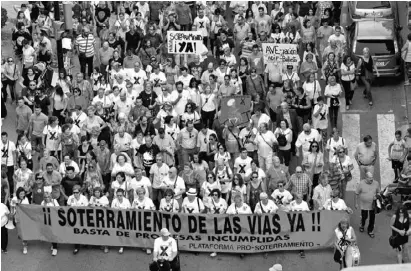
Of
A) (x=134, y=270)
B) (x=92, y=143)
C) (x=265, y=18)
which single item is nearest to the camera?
(x=134, y=270)

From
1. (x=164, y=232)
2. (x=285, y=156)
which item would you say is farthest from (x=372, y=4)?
(x=164, y=232)

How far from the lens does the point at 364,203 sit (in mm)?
25656

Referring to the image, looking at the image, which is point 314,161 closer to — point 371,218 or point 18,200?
point 371,218

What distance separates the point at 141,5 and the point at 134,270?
9989 millimetres

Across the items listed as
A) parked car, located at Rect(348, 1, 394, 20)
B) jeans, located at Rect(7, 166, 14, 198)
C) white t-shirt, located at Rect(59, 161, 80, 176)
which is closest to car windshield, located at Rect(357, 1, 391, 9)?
parked car, located at Rect(348, 1, 394, 20)

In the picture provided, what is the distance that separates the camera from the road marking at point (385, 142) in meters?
28.1

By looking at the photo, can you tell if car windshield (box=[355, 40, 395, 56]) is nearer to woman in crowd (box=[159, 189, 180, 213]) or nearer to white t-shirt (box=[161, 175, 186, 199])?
white t-shirt (box=[161, 175, 186, 199])

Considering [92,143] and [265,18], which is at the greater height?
[265,18]

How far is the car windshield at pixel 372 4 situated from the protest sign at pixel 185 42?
5.14 meters

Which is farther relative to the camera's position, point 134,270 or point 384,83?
point 384,83

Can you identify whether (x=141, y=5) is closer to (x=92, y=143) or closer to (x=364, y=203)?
(x=92, y=143)

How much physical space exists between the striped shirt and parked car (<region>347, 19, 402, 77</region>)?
20.5 ft

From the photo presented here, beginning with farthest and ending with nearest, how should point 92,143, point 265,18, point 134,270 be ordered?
point 265,18 < point 92,143 < point 134,270

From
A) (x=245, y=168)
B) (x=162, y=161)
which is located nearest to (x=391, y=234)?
(x=245, y=168)
